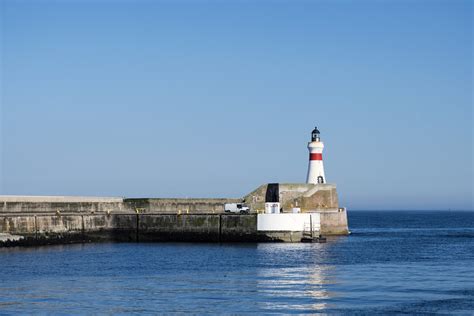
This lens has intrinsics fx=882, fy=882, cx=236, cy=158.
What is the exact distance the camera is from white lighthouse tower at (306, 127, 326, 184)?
76188 millimetres

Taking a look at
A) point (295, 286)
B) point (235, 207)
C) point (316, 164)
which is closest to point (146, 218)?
point (235, 207)

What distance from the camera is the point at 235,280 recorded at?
40.6m

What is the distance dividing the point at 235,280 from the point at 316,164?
3696 cm

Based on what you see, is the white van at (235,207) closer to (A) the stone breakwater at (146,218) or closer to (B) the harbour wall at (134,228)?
(A) the stone breakwater at (146,218)

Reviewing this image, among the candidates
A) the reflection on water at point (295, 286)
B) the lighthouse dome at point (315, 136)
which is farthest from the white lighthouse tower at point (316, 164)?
the reflection on water at point (295, 286)

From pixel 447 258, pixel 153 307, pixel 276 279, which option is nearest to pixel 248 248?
pixel 447 258

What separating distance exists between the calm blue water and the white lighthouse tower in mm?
15316

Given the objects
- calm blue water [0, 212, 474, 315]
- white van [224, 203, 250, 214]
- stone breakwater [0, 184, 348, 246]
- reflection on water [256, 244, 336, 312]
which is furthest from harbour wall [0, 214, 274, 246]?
reflection on water [256, 244, 336, 312]

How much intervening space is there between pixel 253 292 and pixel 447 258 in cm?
2208

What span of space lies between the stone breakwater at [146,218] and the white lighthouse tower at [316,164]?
9.44 ft

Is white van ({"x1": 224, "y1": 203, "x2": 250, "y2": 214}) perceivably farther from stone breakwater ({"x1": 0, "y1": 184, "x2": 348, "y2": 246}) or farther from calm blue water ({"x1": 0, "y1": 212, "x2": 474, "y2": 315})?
calm blue water ({"x1": 0, "y1": 212, "x2": 474, "y2": 315})

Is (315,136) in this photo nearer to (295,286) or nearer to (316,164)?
(316,164)

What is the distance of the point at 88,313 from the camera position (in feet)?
102

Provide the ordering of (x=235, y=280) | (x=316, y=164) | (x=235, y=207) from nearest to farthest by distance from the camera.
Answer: (x=235, y=280), (x=235, y=207), (x=316, y=164)
